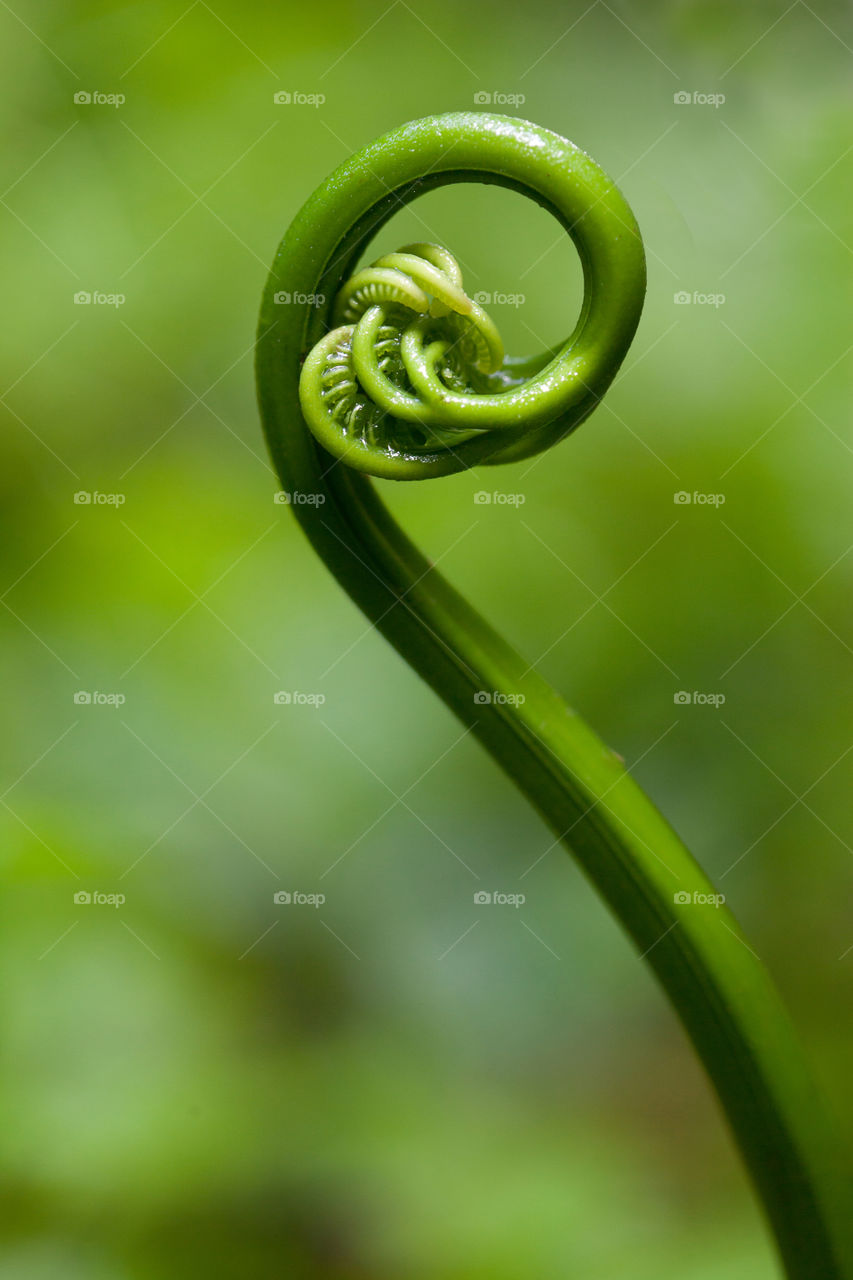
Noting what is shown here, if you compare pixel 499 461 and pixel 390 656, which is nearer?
pixel 499 461

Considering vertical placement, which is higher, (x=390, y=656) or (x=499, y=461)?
(x=390, y=656)

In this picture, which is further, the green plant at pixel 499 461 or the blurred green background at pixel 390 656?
the blurred green background at pixel 390 656

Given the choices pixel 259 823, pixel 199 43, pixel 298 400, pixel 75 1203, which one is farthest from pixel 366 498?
pixel 199 43

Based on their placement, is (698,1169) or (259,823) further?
(259,823)

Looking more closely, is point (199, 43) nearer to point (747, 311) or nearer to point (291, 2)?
point (291, 2)
